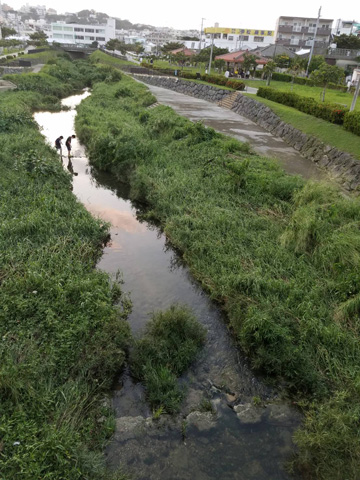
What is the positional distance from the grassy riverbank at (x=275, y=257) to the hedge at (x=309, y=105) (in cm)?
644

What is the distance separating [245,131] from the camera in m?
24.5

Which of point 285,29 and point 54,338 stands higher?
point 285,29

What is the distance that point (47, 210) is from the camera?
1125 centimetres

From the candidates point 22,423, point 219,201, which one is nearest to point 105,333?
point 22,423

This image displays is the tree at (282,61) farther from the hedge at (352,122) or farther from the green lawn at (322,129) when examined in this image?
the hedge at (352,122)

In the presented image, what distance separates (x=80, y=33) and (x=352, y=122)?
10683cm

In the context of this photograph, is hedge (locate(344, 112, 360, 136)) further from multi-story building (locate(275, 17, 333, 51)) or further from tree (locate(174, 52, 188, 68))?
multi-story building (locate(275, 17, 333, 51))

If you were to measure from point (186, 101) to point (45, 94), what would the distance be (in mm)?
13293

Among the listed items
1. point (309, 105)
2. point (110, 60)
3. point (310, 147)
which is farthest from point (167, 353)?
point (110, 60)

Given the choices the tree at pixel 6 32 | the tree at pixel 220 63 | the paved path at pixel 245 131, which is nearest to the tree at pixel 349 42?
the tree at pixel 220 63

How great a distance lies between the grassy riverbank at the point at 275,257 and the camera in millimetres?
6355

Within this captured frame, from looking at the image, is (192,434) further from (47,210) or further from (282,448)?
(47,210)

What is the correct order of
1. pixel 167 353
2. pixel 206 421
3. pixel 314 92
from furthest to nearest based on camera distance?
1. pixel 314 92
2. pixel 167 353
3. pixel 206 421

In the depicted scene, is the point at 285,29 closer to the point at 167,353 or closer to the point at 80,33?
the point at 80,33
